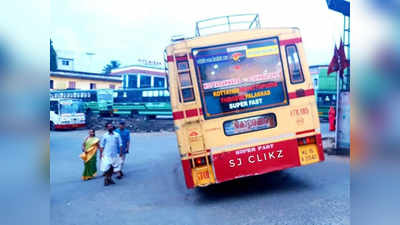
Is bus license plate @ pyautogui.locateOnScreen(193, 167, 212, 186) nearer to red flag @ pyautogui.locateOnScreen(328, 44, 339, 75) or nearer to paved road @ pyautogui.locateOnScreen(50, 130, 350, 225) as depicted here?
paved road @ pyautogui.locateOnScreen(50, 130, 350, 225)

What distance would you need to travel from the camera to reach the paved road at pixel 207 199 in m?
4.30

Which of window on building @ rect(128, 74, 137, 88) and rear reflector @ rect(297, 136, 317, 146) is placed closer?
rear reflector @ rect(297, 136, 317, 146)

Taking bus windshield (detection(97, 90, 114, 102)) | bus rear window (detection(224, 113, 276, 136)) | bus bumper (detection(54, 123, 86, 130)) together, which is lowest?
bus bumper (detection(54, 123, 86, 130))

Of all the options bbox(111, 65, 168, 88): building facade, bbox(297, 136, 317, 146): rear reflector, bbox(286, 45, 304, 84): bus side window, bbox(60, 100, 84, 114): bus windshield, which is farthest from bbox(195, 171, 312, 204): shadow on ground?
bbox(111, 65, 168, 88): building facade

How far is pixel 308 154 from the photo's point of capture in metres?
4.79

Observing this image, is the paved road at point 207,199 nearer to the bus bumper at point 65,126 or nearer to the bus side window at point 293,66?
the bus side window at point 293,66

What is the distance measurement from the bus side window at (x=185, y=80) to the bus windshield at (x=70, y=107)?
15.1 meters

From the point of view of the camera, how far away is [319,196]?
193 inches

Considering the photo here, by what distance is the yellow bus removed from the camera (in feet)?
15.4

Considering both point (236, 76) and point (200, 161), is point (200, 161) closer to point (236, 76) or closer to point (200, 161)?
point (200, 161)

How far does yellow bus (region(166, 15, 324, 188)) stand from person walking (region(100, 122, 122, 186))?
281cm

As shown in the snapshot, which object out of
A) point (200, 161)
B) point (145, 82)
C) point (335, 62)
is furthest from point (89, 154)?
point (145, 82)

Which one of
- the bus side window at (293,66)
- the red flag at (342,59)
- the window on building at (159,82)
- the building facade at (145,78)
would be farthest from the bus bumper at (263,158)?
the window on building at (159,82)
